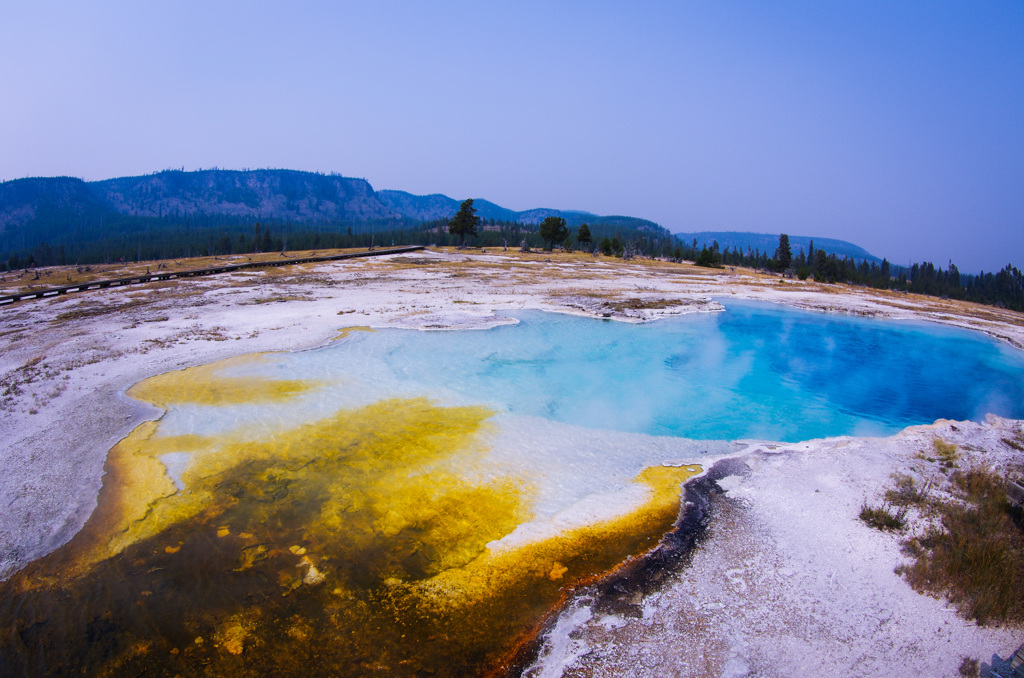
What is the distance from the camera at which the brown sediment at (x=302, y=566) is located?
18.7 ft

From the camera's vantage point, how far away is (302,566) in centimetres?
714

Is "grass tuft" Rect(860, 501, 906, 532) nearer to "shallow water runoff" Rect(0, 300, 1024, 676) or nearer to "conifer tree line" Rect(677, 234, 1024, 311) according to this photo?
"shallow water runoff" Rect(0, 300, 1024, 676)

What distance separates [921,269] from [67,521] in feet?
550

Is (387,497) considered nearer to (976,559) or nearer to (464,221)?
(976,559)

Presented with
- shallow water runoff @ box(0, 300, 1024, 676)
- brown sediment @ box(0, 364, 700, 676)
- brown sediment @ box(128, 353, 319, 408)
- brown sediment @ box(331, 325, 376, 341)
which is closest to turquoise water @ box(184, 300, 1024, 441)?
shallow water runoff @ box(0, 300, 1024, 676)

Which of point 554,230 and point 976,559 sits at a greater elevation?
point 554,230

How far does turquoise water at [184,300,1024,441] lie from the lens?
46.8ft

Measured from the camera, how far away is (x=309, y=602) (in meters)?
6.43

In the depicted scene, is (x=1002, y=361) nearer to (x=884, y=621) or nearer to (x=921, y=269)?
(x=884, y=621)

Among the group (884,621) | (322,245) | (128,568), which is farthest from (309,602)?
(322,245)

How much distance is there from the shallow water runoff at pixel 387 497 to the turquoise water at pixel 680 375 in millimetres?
140

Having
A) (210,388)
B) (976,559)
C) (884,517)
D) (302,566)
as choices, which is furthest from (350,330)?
(976,559)

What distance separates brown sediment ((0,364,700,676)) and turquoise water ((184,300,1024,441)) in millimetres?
4016

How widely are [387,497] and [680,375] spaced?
519 inches
